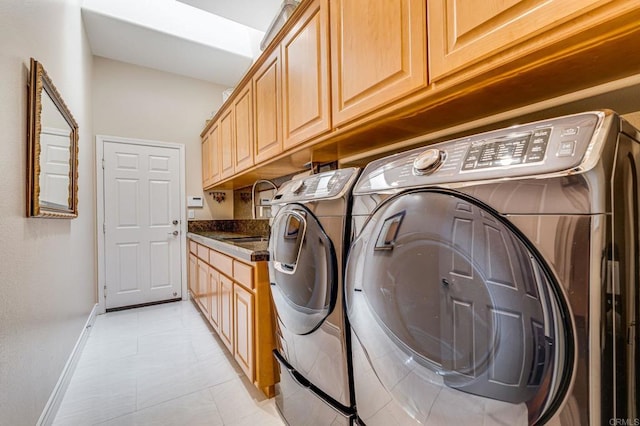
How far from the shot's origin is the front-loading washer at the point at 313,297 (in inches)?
41.0

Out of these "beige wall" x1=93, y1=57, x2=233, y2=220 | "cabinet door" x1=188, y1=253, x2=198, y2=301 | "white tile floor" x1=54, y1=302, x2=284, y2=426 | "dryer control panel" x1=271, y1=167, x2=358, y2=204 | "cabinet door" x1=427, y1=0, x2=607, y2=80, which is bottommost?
"white tile floor" x1=54, y1=302, x2=284, y2=426

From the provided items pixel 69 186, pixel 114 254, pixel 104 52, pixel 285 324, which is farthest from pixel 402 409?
pixel 104 52

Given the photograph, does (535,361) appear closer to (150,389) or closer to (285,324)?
(285,324)

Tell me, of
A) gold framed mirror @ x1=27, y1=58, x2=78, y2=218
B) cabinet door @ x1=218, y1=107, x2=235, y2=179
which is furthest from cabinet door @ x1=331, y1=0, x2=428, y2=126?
cabinet door @ x1=218, y1=107, x2=235, y2=179

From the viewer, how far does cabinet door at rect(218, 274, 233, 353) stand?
2.01m

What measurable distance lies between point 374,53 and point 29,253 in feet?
5.60

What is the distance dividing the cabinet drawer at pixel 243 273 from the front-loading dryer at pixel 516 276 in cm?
102

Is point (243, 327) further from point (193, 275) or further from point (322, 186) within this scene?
point (193, 275)

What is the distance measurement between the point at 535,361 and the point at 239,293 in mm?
1611

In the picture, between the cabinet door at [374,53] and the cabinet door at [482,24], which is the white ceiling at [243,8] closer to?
the cabinet door at [374,53]

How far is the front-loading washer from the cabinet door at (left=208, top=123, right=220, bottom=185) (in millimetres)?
2051

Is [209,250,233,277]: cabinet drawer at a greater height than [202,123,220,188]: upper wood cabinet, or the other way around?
[202,123,220,188]: upper wood cabinet

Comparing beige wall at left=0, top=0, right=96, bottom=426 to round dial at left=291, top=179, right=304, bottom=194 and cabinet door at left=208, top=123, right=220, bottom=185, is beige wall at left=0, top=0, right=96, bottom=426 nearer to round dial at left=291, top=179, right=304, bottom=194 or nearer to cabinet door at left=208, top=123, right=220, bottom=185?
round dial at left=291, top=179, right=304, bottom=194

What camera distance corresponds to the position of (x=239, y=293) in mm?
1836
